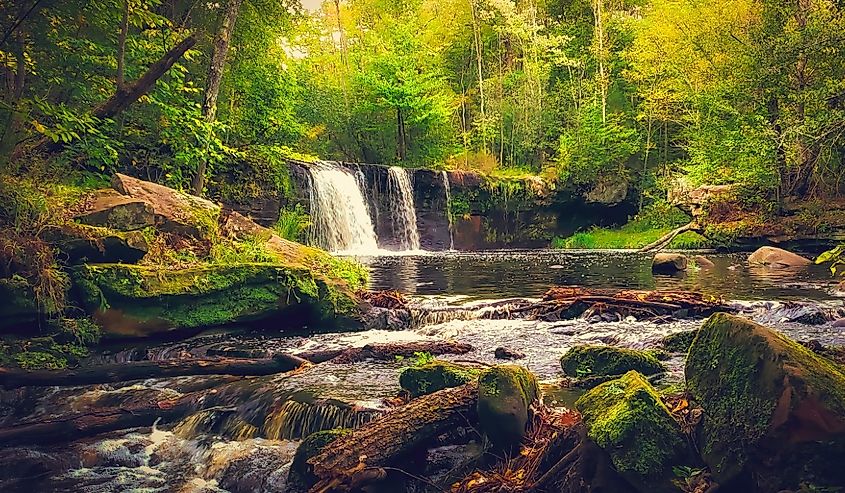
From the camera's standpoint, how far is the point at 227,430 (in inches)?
199

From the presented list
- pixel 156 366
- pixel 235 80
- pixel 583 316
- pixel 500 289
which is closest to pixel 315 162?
pixel 235 80

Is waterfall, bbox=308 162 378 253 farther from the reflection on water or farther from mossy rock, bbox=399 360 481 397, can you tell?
mossy rock, bbox=399 360 481 397

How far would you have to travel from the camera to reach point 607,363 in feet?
19.3

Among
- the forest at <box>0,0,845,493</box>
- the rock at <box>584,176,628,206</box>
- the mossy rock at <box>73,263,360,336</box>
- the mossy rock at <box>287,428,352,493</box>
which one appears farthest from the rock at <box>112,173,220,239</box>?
the rock at <box>584,176,628,206</box>

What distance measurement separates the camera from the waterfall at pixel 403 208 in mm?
28281

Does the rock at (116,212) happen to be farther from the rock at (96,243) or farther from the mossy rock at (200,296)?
the mossy rock at (200,296)

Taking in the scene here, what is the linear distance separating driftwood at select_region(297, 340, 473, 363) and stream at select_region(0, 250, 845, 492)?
0.76 ft

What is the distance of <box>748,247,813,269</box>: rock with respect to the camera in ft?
57.9

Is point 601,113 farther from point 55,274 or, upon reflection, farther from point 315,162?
point 55,274

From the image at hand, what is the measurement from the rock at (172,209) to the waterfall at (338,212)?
12922mm

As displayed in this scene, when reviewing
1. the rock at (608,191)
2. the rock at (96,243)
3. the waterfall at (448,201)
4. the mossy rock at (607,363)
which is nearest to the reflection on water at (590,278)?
the mossy rock at (607,363)

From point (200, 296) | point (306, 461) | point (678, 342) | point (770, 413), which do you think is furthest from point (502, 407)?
point (200, 296)

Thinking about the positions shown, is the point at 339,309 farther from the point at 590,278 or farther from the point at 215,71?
the point at 590,278

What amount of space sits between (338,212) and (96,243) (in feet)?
56.2
